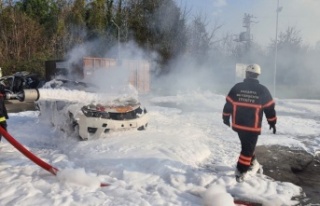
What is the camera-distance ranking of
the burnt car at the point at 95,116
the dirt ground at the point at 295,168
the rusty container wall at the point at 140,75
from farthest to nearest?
the rusty container wall at the point at 140,75, the burnt car at the point at 95,116, the dirt ground at the point at 295,168

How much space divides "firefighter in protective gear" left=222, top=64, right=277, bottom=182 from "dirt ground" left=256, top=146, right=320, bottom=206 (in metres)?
0.91

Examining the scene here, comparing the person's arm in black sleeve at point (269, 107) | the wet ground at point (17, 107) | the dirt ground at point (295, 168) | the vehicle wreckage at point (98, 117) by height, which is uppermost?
the person's arm in black sleeve at point (269, 107)

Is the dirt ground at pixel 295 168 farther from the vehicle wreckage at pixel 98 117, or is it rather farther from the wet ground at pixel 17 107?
the wet ground at pixel 17 107

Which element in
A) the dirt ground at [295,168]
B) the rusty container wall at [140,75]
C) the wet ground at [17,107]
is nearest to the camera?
the dirt ground at [295,168]

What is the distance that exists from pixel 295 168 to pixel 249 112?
209 centimetres

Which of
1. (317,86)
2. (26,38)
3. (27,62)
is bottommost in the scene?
(317,86)

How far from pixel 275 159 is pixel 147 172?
118 inches

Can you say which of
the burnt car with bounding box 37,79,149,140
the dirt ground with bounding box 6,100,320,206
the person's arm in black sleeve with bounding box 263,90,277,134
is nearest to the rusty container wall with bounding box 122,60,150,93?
the burnt car with bounding box 37,79,149,140

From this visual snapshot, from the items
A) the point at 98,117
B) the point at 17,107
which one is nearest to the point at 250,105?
the point at 98,117

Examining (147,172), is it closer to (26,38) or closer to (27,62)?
(27,62)

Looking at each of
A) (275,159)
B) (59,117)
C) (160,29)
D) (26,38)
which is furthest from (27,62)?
(275,159)

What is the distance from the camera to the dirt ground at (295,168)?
5.44m

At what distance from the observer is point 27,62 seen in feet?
99.4

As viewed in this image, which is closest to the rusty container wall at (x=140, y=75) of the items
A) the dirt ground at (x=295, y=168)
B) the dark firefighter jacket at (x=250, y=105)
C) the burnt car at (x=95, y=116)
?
the burnt car at (x=95, y=116)
